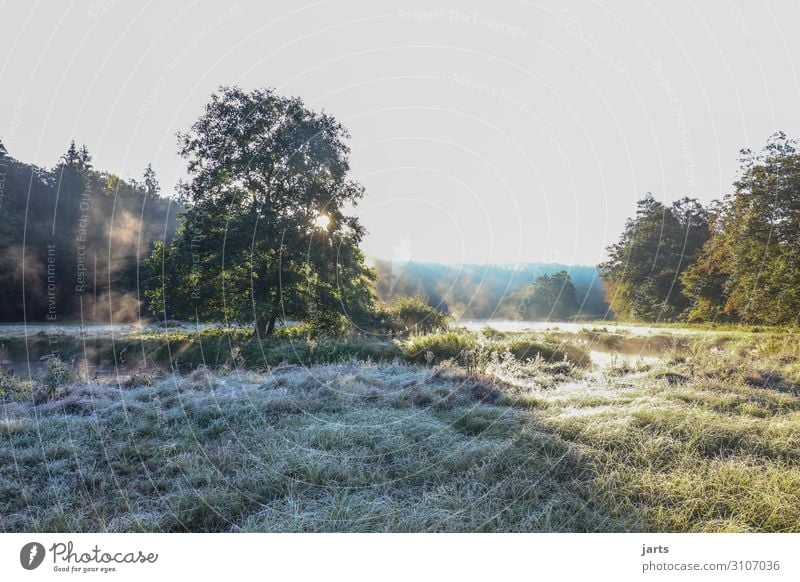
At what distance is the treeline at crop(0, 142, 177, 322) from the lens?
20672 millimetres

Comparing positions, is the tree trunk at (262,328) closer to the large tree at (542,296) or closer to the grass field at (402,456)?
the grass field at (402,456)

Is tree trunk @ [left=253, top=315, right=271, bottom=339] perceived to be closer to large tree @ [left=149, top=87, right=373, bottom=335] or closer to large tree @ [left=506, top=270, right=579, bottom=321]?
large tree @ [left=149, top=87, right=373, bottom=335]

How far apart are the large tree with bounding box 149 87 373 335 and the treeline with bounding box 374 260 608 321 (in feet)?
7.51

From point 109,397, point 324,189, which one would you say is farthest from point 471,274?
point 109,397

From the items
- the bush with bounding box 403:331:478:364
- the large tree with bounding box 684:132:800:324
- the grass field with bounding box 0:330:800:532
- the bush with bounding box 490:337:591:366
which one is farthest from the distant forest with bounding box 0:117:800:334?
the grass field with bounding box 0:330:800:532

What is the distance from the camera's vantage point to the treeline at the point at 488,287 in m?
13.9

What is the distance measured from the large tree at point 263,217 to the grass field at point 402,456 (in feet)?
21.1

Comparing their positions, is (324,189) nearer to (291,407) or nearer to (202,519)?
(291,407)

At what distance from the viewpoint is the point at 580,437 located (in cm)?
420

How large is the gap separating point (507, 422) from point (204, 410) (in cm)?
389
